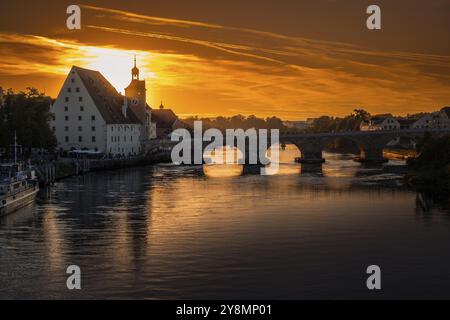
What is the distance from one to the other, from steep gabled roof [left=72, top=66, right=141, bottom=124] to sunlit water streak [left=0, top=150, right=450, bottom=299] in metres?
50.6

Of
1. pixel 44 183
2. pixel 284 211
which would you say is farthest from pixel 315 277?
pixel 44 183

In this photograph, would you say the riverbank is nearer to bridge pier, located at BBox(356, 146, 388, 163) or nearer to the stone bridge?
the stone bridge

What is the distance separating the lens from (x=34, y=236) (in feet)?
167

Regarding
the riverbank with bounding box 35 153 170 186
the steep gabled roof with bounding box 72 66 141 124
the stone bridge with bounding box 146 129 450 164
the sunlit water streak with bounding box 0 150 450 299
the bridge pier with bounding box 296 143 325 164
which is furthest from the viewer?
the stone bridge with bounding box 146 129 450 164

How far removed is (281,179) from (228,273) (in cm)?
6065

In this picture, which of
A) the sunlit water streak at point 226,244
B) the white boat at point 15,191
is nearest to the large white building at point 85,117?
the sunlit water streak at point 226,244

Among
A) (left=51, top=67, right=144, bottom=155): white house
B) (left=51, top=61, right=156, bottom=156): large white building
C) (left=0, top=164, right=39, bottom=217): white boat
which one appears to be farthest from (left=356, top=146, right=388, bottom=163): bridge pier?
(left=0, top=164, right=39, bottom=217): white boat

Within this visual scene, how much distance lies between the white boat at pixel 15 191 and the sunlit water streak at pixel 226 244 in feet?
4.31

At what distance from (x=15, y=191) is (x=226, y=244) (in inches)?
1061

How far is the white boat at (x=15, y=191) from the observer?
6290 centimetres

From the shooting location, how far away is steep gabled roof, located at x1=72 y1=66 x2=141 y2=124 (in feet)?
429

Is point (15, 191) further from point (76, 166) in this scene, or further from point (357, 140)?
point (357, 140)

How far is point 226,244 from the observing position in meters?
47.8

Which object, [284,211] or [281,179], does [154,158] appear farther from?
[284,211]
